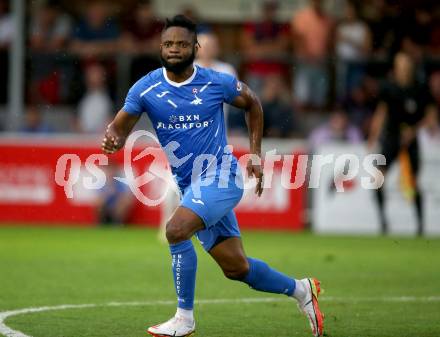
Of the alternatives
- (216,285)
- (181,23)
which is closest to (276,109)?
(216,285)

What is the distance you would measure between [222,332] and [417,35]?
11.8m

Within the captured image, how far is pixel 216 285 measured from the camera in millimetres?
10836

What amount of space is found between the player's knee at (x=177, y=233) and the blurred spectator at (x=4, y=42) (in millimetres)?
12210

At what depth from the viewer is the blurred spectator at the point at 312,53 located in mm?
18469

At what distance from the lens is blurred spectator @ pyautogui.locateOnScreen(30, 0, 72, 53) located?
1870cm

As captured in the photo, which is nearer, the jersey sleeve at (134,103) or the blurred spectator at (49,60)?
the jersey sleeve at (134,103)

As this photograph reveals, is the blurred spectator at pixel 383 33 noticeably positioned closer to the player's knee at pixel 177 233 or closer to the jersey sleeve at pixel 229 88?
the jersey sleeve at pixel 229 88

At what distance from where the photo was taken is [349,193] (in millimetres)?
17141

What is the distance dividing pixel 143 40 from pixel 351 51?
3471 millimetres

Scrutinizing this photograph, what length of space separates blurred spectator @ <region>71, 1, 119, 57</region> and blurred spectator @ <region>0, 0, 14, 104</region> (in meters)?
1.13

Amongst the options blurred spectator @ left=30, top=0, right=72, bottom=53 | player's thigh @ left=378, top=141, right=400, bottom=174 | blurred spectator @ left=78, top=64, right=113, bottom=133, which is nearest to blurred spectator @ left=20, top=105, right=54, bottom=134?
blurred spectator @ left=78, top=64, right=113, bottom=133

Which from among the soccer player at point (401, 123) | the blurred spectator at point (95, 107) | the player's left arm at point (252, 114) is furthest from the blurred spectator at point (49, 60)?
the player's left arm at point (252, 114)

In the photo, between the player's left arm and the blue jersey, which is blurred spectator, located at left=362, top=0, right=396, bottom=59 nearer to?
the player's left arm

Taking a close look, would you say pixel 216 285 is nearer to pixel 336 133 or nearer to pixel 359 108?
pixel 336 133
